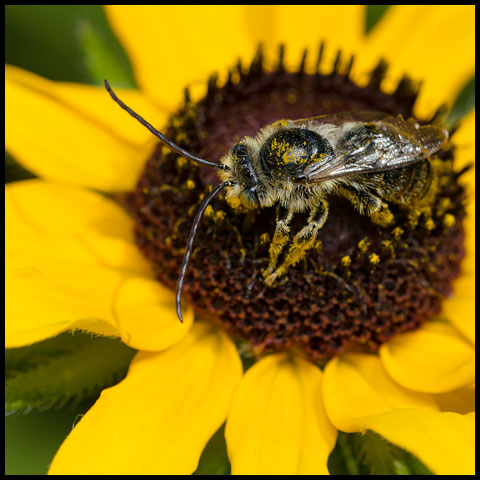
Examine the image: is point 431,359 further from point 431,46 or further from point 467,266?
point 431,46

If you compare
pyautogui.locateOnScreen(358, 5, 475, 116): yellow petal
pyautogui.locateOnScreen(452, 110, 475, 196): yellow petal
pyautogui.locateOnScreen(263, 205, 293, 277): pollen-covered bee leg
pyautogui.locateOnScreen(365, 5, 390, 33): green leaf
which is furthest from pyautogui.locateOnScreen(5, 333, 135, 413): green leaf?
pyautogui.locateOnScreen(365, 5, 390, 33): green leaf

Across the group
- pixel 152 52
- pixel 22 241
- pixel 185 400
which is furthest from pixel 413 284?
pixel 152 52

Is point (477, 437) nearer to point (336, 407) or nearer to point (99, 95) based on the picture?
point (336, 407)

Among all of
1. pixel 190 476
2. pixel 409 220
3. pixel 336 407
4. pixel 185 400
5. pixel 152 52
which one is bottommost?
pixel 190 476

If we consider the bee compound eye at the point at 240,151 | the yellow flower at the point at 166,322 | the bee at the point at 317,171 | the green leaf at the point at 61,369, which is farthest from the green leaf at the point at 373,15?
the green leaf at the point at 61,369

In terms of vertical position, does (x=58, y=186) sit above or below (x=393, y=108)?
below

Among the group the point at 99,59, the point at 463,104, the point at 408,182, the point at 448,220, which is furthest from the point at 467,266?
the point at 99,59

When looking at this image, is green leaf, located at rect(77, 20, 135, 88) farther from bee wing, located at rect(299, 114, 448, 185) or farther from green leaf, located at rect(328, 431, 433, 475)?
green leaf, located at rect(328, 431, 433, 475)
